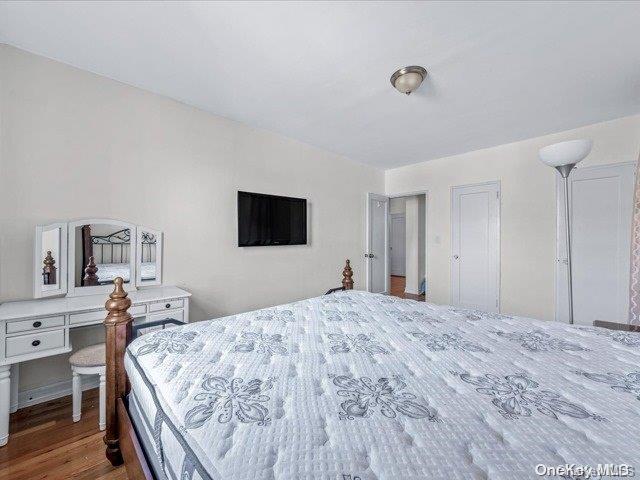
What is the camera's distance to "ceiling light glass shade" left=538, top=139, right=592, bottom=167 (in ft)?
5.79

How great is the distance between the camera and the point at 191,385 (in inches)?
35.0

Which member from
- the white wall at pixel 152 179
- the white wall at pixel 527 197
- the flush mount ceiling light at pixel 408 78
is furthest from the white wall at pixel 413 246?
the flush mount ceiling light at pixel 408 78

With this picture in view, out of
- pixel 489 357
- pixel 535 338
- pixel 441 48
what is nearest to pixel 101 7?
pixel 441 48

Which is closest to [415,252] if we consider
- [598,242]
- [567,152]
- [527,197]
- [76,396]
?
[527,197]

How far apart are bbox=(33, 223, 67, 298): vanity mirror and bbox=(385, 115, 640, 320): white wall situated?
4.42 m

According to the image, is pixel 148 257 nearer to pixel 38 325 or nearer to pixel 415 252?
pixel 38 325

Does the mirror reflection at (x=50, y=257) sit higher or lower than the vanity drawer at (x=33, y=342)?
higher

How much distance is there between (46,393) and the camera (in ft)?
6.60

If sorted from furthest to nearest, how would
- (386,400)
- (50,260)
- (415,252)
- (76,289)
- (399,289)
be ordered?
1. (399,289)
2. (415,252)
3. (76,289)
4. (50,260)
5. (386,400)

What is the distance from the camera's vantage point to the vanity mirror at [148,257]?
241 cm

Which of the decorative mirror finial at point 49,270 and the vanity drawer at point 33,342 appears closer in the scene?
the vanity drawer at point 33,342

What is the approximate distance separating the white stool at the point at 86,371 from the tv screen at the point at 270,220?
1.55 meters

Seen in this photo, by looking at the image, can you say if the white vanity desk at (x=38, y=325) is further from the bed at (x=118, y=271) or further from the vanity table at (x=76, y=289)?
the bed at (x=118, y=271)

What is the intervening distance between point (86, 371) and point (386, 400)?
1.96 m
